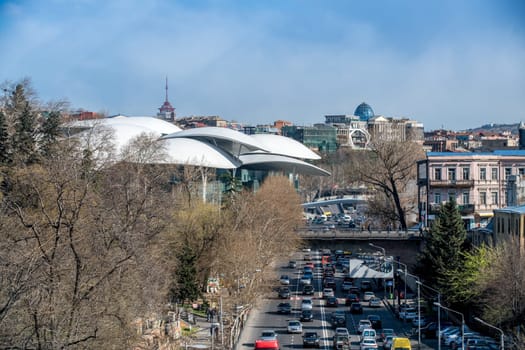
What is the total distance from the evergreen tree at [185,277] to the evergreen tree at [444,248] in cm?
1095

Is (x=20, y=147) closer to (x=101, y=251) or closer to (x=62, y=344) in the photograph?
(x=101, y=251)

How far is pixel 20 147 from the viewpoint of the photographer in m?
54.0

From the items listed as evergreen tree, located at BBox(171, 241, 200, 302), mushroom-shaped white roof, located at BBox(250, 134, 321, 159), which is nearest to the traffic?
evergreen tree, located at BBox(171, 241, 200, 302)

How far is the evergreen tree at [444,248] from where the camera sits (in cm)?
4884

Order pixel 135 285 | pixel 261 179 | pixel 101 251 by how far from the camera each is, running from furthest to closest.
Result: pixel 261 179
pixel 135 285
pixel 101 251

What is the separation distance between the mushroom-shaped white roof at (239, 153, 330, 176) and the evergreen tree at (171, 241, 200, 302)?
150 feet

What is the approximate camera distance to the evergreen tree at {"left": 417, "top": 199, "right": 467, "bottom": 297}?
48.8 metres

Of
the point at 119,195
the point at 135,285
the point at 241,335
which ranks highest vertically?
→ the point at 119,195

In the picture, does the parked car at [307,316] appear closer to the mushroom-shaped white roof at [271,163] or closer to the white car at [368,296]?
the white car at [368,296]

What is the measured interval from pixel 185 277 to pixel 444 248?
12025mm

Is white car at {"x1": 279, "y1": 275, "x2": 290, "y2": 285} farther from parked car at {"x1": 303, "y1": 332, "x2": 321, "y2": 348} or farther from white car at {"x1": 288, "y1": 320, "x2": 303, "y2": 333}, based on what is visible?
parked car at {"x1": 303, "y1": 332, "x2": 321, "y2": 348}

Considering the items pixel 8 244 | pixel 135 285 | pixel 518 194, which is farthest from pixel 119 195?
pixel 518 194

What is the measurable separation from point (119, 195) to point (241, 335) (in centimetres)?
789

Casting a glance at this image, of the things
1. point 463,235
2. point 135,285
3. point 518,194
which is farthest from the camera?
point 518,194
